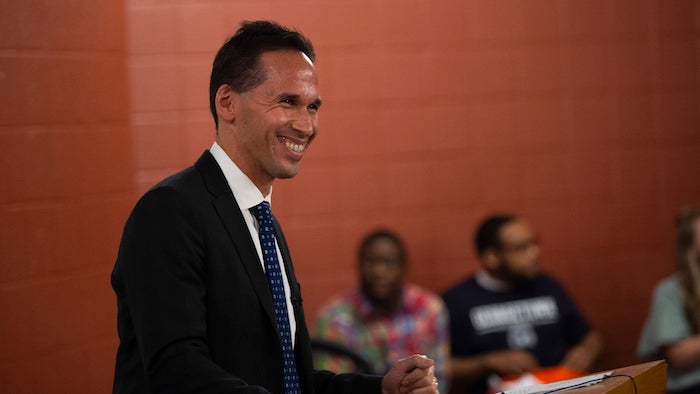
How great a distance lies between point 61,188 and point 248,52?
1334 millimetres

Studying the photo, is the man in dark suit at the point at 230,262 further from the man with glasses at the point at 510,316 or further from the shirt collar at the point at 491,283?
the shirt collar at the point at 491,283

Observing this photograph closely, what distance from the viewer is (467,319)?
4.03m

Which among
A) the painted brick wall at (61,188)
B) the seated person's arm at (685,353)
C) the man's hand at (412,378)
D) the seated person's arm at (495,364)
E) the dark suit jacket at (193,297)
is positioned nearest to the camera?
the dark suit jacket at (193,297)

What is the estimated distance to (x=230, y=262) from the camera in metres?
1.73

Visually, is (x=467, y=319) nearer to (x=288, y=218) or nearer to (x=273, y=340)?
(x=288, y=218)

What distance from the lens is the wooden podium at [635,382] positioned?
1.69m

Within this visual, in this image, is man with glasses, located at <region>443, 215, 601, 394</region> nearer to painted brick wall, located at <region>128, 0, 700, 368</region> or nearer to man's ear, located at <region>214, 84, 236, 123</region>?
painted brick wall, located at <region>128, 0, 700, 368</region>

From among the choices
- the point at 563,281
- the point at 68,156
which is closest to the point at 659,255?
the point at 563,281

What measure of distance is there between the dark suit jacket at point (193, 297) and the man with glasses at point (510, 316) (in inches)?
85.9

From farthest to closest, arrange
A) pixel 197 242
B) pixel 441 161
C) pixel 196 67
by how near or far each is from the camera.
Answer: pixel 441 161 → pixel 196 67 → pixel 197 242

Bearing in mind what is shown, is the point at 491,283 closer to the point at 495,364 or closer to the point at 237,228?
the point at 495,364

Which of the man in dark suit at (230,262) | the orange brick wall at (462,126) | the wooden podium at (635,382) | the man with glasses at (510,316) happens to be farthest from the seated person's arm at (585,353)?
the man in dark suit at (230,262)

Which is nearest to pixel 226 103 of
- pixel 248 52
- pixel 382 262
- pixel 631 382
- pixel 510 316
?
pixel 248 52

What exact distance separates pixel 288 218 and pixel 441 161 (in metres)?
0.72
